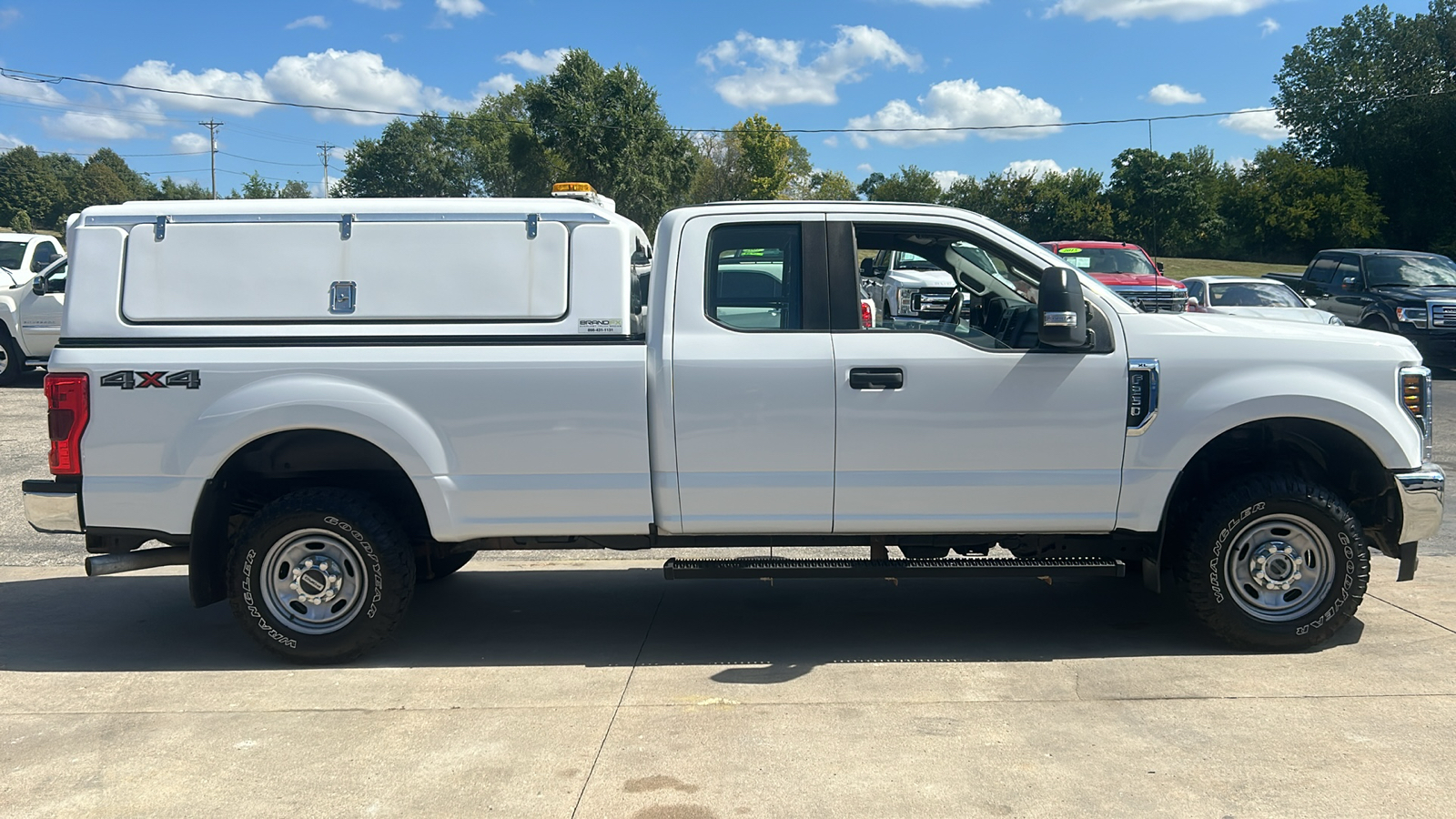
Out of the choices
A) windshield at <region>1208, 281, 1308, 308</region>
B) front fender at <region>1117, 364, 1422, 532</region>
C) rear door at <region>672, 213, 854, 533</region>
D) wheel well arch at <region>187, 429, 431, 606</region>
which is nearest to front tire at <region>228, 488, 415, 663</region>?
wheel well arch at <region>187, 429, 431, 606</region>

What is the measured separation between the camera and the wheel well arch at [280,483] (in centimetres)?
518

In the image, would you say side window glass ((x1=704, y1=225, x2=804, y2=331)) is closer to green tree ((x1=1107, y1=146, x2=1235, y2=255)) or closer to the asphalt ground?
the asphalt ground

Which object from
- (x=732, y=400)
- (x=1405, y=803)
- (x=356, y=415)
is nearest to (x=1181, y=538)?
(x=1405, y=803)

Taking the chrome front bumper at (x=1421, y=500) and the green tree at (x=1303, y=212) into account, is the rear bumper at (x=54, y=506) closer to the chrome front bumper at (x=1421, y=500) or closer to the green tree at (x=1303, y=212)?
the chrome front bumper at (x=1421, y=500)

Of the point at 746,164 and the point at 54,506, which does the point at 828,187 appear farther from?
the point at 54,506

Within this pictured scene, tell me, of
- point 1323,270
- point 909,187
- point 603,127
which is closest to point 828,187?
point 909,187

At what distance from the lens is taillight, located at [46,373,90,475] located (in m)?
4.95

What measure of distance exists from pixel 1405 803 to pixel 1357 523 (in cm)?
191

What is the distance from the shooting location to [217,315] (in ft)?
16.5

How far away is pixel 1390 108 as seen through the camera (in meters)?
58.0

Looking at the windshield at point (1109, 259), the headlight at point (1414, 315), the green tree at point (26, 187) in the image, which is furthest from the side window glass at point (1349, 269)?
the green tree at point (26, 187)

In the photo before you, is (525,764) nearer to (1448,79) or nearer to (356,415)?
(356,415)

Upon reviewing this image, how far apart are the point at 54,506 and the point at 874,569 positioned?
Answer: 3754mm

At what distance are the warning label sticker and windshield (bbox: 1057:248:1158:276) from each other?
1358cm
